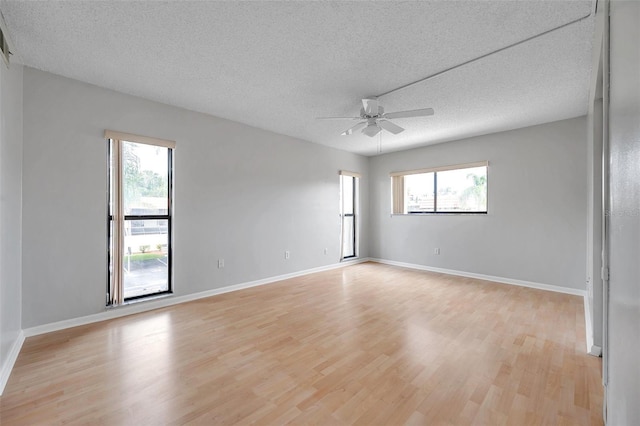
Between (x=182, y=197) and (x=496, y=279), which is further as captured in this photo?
(x=496, y=279)

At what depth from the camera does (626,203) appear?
0.89m

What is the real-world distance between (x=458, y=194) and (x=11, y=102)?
625cm

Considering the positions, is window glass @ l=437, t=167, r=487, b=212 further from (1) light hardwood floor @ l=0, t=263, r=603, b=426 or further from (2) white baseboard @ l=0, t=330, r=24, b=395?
(2) white baseboard @ l=0, t=330, r=24, b=395

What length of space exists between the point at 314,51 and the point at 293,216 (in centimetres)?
321

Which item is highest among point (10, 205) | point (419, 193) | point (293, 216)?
point (419, 193)

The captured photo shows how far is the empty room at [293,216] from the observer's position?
173 cm

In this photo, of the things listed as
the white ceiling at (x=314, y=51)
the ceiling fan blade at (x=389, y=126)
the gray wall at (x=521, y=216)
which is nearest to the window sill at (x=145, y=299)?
the white ceiling at (x=314, y=51)

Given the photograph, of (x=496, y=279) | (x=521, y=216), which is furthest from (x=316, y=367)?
(x=521, y=216)

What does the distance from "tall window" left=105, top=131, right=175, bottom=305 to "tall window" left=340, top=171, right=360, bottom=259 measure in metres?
3.64

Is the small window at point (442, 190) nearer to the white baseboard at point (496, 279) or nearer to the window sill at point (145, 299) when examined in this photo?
the white baseboard at point (496, 279)

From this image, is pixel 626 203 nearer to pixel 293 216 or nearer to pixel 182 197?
pixel 182 197

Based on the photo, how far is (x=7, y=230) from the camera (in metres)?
2.21

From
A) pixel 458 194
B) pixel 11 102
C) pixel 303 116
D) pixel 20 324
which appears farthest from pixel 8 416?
pixel 458 194

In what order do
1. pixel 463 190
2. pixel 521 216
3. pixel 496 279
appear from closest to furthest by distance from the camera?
pixel 521 216, pixel 496 279, pixel 463 190
